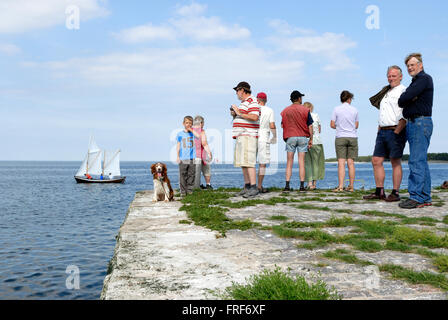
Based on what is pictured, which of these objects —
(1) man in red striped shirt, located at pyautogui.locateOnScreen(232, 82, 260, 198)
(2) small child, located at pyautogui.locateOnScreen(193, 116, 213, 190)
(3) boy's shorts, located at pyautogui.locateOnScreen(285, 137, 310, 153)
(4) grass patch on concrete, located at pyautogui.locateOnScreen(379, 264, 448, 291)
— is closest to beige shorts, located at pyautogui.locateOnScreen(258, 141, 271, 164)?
(1) man in red striped shirt, located at pyautogui.locateOnScreen(232, 82, 260, 198)

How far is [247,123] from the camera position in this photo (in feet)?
27.8

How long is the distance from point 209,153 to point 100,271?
4.60 meters

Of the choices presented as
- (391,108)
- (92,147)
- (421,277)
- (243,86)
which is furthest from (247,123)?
(92,147)

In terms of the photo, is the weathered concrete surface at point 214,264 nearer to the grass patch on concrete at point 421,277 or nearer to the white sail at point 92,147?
the grass patch on concrete at point 421,277

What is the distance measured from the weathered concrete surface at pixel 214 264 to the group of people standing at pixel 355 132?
1.98 meters

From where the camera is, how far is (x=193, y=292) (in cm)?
288

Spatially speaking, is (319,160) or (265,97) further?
(319,160)

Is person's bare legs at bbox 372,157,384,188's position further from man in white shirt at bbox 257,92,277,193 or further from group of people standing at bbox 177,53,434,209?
man in white shirt at bbox 257,92,277,193

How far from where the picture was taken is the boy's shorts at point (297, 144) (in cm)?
995

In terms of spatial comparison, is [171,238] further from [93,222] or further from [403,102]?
A: [93,222]

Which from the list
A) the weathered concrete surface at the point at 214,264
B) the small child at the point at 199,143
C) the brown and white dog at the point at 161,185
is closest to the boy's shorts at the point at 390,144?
the weathered concrete surface at the point at 214,264
